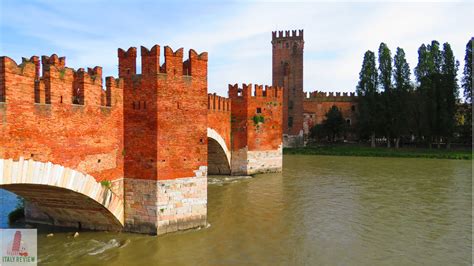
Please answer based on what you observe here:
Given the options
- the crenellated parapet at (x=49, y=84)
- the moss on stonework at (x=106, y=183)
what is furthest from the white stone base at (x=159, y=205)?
the crenellated parapet at (x=49, y=84)

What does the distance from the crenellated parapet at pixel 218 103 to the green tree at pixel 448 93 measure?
81.5 ft

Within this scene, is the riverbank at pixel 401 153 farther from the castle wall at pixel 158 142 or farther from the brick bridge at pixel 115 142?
the castle wall at pixel 158 142

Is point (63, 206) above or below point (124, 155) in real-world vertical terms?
below

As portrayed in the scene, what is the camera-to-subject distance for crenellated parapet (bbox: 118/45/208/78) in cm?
1109

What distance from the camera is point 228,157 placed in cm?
2331

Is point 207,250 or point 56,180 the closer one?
point 56,180

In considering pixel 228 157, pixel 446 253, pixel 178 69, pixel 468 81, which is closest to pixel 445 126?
pixel 468 81

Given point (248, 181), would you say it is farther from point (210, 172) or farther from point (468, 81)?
point (468, 81)

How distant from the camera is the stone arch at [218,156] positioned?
21.8 metres

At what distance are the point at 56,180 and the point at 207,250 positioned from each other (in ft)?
13.3

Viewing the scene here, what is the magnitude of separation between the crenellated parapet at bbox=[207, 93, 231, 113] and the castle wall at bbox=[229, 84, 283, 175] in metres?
0.83

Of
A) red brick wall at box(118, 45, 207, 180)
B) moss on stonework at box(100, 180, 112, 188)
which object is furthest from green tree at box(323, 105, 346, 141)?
moss on stonework at box(100, 180, 112, 188)

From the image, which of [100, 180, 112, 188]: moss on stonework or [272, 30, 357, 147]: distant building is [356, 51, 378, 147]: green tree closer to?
[272, 30, 357, 147]: distant building

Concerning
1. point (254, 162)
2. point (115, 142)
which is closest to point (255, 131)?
point (254, 162)
